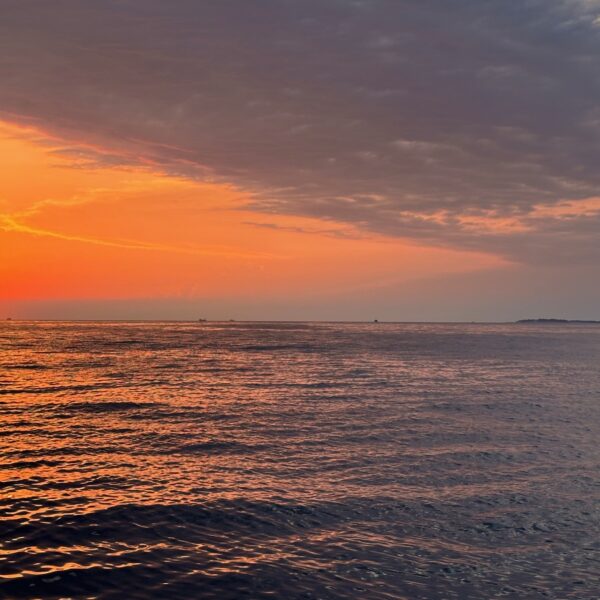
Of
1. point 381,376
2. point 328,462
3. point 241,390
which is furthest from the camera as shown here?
point 381,376

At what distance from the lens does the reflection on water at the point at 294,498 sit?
1505cm

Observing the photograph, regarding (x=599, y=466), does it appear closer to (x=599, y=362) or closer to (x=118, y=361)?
(x=118, y=361)

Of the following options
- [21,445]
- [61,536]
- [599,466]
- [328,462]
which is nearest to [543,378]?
[599,466]

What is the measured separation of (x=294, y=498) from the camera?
21.2 m

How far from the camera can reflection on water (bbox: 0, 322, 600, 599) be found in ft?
49.4

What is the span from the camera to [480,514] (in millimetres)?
20484

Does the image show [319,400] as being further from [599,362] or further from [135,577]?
[599,362]

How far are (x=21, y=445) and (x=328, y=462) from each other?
14405mm

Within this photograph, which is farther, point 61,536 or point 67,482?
point 67,482

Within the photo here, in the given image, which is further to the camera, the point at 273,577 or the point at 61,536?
the point at 61,536

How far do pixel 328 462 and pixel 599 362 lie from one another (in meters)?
86.3

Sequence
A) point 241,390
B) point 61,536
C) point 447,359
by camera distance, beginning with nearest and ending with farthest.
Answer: point 61,536, point 241,390, point 447,359

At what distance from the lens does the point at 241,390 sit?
52.2 metres

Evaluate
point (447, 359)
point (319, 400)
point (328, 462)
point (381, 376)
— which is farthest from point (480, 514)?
point (447, 359)
